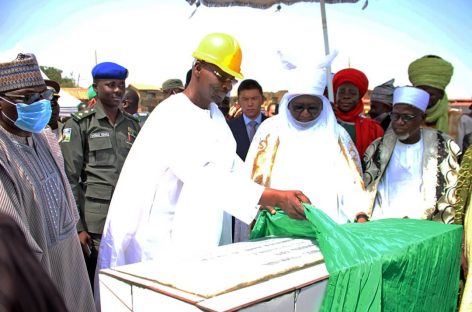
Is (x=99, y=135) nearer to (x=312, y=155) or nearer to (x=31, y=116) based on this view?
(x=31, y=116)

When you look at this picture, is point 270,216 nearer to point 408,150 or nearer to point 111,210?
point 111,210

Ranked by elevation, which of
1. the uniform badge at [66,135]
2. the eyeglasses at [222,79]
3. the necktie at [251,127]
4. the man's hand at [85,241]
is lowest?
the man's hand at [85,241]

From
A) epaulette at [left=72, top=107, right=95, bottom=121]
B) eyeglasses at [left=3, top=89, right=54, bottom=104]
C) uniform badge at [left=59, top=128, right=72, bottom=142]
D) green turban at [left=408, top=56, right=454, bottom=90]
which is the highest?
green turban at [left=408, top=56, right=454, bottom=90]

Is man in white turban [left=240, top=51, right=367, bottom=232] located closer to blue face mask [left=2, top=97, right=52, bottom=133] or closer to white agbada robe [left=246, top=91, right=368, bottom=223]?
white agbada robe [left=246, top=91, right=368, bottom=223]

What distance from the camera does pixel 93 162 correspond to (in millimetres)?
3387

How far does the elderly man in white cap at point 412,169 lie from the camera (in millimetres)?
3133

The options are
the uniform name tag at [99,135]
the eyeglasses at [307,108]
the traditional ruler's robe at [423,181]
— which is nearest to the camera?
the eyeglasses at [307,108]

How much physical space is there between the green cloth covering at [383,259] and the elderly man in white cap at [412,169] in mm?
478

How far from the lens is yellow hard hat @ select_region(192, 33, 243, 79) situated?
228 centimetres

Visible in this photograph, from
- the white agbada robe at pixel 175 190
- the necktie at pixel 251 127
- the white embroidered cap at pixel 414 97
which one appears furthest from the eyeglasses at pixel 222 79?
the necktie at pixel 251 127

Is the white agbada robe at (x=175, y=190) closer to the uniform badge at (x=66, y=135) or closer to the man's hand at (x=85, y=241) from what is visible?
the man's hand at (x=85, y=241)

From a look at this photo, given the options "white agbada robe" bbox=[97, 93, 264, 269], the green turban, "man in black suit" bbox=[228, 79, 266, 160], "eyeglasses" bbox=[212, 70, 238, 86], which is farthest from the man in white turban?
"man in black suit" bbox=[228, 79, 266, 160]

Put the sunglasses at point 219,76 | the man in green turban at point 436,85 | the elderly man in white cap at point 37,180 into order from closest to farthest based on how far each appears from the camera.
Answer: the elderly man in white cap at point 37,180 → the sunglasses at point 219,76 → the man in green turban at point 436,85

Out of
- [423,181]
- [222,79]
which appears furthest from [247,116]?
[222,79]
